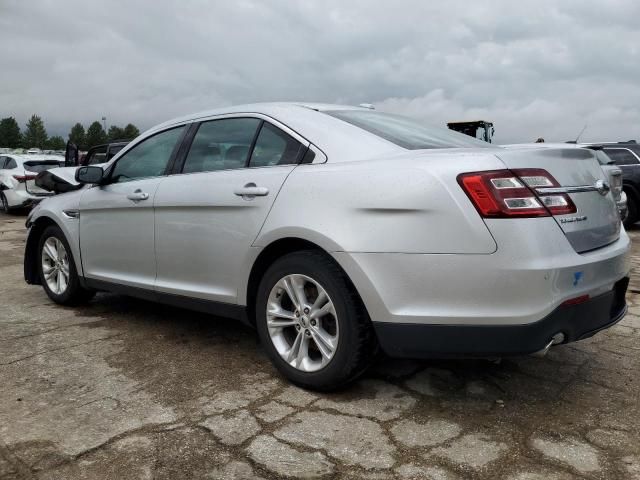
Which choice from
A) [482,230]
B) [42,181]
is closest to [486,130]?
[42,181]

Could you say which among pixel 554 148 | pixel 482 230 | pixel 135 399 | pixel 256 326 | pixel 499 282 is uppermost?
pixel 554 148

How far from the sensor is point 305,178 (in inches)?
113

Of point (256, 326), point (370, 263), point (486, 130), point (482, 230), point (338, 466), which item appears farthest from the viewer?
point (486, 130)

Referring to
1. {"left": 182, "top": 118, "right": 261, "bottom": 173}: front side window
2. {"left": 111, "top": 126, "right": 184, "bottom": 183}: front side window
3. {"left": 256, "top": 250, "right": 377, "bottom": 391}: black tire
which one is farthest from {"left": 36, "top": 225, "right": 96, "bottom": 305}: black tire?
{"left": 256, "top": 250, "right": 377, "bottom": 391}: black tire

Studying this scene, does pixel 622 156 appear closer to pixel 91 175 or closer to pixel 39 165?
pixel 91 175

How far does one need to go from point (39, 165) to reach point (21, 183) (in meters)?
0.82

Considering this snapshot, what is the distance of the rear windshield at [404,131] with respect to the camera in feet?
9.86

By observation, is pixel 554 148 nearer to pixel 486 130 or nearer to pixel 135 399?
pixel 135 399

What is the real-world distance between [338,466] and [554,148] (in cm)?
168

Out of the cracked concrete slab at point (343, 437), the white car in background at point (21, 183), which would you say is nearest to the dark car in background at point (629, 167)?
the cracked concrete slab at point (343, 437)

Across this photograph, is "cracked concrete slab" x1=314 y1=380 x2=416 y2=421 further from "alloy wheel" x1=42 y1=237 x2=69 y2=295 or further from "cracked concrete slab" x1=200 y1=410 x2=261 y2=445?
"alloy wheel" x1=42 y1=237 x2=69 y2=295

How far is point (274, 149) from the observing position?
10.4 feet

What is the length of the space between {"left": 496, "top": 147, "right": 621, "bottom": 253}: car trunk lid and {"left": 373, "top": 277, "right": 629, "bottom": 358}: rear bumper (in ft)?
0.91

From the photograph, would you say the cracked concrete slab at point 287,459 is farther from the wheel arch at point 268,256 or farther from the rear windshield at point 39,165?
the rear windshield at point 39,165
